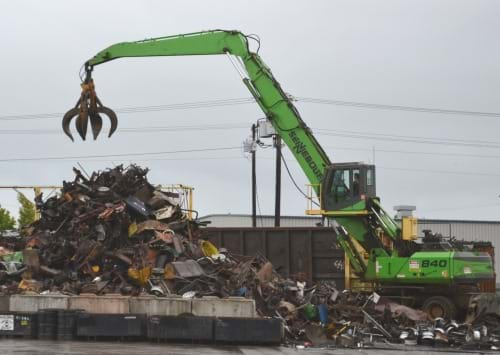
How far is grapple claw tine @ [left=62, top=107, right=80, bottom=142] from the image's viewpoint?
76.0 ft

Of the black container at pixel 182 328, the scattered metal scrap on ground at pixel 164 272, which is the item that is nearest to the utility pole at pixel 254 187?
the scattered metal scrap on ground at pixel 164 272

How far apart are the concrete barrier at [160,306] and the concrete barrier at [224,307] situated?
0.25 metres

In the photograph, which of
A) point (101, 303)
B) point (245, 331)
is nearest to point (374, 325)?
point (245, 331)

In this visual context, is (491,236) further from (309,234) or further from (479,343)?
(479,343)

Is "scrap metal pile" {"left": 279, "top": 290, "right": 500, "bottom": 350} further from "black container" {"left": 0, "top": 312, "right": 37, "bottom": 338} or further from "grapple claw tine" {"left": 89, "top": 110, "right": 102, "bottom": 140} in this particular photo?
"grapple claw tine" {"left": 89, "top": 110, "right": 102, "bottom": 140}

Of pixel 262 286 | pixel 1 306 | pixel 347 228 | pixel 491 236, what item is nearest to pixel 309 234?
pixel 347 228

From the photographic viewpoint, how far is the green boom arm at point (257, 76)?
2428 cm

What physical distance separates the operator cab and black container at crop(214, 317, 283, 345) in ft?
18.4

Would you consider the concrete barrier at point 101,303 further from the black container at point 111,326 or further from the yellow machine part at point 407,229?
the yellow machine part at point 407,229

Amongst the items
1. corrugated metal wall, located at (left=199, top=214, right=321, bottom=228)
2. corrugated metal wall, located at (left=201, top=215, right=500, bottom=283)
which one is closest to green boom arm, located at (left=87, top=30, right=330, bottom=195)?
corrugated metal wall, located at (left=201, top=215, right=500, bottom=283)

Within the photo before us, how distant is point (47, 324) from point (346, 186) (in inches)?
350

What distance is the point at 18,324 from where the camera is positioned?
1889cm

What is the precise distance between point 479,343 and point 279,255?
30.7ft

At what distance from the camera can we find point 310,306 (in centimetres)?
2138
